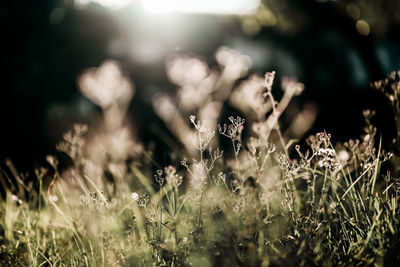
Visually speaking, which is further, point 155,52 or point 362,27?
point 155,52

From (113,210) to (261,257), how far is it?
1125 mm

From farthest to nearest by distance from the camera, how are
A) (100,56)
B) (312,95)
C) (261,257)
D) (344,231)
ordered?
(312,95) < (100,56) < (344,231) < (261,257)

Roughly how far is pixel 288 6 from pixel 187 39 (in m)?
3.83

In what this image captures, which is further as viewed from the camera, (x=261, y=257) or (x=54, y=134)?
(x=54, y=134)

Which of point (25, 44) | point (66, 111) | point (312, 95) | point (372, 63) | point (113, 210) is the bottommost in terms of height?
point (312, 95)

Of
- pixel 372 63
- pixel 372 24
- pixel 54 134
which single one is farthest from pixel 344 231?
pixel 54 134

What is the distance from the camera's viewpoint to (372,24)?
6.09 meters

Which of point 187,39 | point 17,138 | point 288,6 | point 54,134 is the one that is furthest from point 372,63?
point 17,138

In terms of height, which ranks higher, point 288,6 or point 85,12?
point 85,12

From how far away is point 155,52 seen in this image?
9148mm

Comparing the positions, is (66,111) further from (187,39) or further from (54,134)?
(187,39)

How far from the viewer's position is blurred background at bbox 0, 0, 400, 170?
267 inches

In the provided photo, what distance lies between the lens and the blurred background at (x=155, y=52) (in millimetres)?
6785

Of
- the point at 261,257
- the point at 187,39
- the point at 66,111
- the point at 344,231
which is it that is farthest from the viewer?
the point at 187,39
